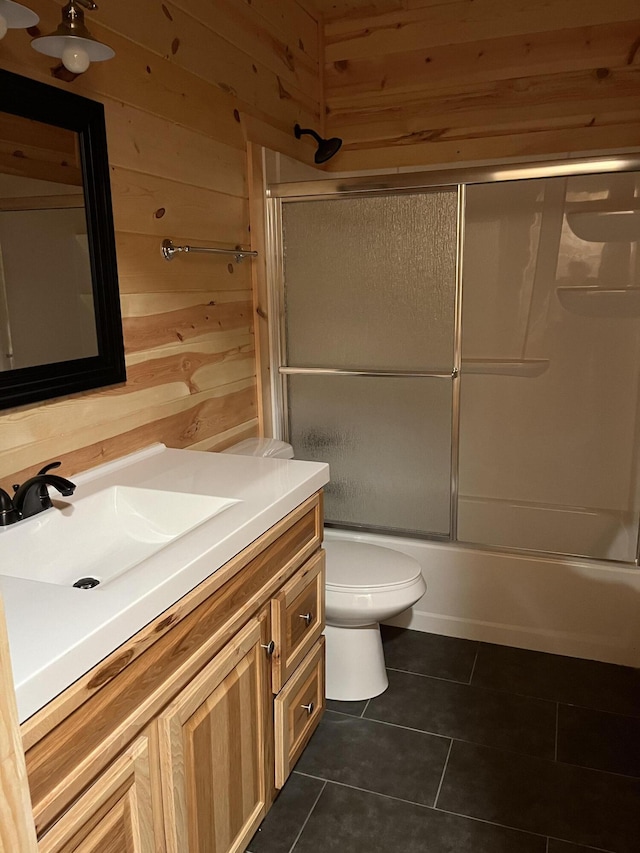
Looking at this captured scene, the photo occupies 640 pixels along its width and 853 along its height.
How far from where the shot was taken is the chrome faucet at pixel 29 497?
145 centimetres

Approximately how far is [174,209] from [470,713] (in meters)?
1.83

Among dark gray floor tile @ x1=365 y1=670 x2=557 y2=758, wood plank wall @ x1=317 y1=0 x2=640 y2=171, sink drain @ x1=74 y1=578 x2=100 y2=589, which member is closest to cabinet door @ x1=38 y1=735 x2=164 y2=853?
sink drain @ x1=74 y1=578 x2=100 y2=589

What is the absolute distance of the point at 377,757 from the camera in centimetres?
204

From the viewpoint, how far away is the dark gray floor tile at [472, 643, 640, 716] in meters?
2.29

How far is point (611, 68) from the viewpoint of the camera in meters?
2.74

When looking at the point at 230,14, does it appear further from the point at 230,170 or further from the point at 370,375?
the point at 370,375

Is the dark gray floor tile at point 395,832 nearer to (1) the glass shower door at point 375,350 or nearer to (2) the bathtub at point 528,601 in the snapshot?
(2) the bathtub at point 528,601

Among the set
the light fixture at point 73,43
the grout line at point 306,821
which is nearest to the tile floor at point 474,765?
the grout line at point 306,821

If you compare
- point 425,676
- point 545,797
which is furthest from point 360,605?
point 545,797

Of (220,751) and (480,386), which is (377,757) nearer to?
(220,751)

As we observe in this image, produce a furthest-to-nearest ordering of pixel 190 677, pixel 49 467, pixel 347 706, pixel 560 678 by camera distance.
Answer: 1. pixel 560 678
2. pixel 347 706
3. pixel 49 467
4. pixel 190 677

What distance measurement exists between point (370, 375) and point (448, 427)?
359 millimetres

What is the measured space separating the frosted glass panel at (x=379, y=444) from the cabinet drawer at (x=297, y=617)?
33.1 inches

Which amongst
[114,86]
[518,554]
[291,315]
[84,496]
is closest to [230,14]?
[114,86]
